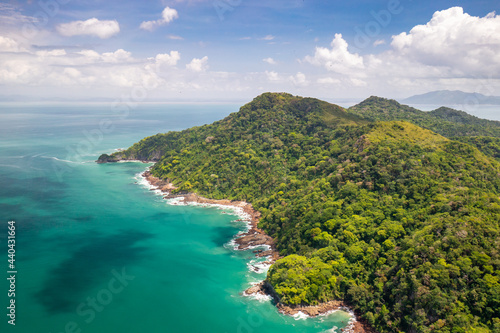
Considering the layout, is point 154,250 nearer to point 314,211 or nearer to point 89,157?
point 314,211

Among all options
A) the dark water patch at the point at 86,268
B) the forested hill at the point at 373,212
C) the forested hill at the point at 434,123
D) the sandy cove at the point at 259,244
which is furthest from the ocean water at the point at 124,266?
the forested hill at the point at 434,123

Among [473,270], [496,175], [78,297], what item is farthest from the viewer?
[496,175]

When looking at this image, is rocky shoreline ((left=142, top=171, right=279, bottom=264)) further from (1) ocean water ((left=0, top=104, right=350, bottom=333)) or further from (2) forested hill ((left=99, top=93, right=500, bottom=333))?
(1) ocean water ((left=0, top=104, right=350, bottom=333))

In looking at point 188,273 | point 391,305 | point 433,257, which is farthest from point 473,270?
point 188,273

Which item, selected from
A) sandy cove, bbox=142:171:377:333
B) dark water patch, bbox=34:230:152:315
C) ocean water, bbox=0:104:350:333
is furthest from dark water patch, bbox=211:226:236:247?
dark water patch, bbox=34:230:152:315

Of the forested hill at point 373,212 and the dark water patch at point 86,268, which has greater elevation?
the forested hill at point 373,212

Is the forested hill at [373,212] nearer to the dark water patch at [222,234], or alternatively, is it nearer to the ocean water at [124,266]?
the ocean water at [124,266]
